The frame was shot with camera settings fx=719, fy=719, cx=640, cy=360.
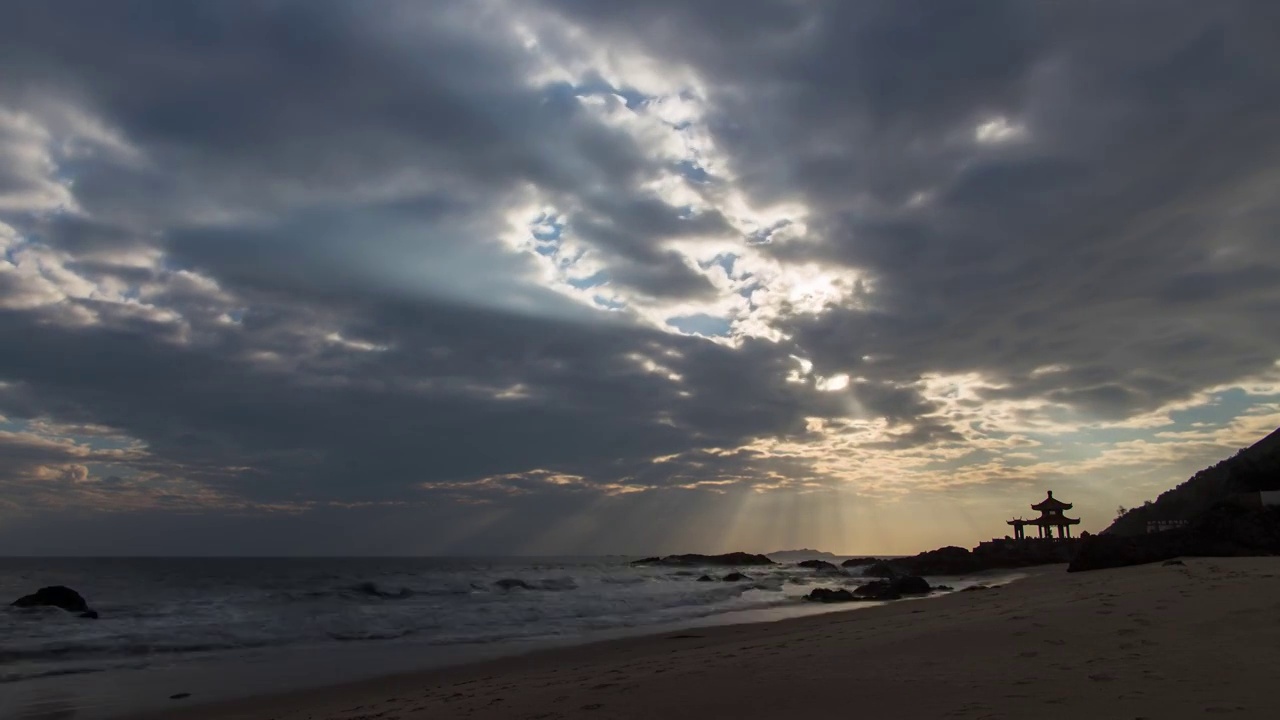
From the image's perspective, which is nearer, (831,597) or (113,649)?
(113,649)

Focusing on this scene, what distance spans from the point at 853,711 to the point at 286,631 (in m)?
19.2

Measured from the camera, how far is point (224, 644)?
17.8 metres

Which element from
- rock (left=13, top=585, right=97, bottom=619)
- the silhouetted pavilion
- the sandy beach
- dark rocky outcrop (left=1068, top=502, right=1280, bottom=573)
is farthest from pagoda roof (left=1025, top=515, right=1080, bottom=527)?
rock (left=13, top=585, right=97, bottom=619)

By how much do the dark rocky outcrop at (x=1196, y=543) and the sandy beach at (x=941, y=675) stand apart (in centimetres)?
1023

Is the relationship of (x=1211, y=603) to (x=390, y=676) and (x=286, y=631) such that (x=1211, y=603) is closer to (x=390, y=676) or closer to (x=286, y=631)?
(x=390, y=676)

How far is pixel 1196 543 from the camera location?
23484 mm

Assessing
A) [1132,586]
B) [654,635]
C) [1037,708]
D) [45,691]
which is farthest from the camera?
[654,635]

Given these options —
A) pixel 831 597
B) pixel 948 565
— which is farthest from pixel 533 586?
pixel 948 565

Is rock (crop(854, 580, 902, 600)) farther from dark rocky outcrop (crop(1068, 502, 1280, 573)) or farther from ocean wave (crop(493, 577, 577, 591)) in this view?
ocean wave (crop(493, 577, 577, 591))

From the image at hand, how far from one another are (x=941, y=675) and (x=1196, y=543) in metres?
23.1

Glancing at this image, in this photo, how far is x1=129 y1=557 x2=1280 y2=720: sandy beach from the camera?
17.2 ft

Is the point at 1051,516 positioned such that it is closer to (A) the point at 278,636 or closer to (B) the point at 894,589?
(B) the point at 894,589

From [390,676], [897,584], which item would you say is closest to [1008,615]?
[390,676]

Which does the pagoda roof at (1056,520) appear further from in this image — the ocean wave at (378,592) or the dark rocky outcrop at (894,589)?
the ocean wave at (378,592)
